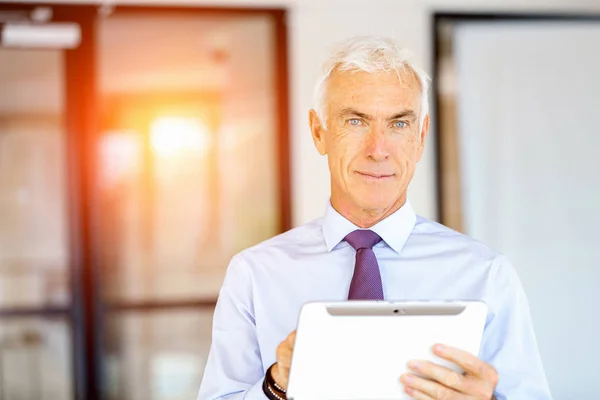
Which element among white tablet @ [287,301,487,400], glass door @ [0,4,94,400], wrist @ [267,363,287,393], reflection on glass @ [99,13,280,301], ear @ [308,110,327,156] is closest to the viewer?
white tablet @ [287,301,487,400]

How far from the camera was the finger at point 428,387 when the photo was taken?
57.5 inches

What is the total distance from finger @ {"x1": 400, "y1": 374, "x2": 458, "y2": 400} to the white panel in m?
3.40

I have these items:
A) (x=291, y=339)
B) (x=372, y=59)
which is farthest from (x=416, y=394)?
(x=372, y=59)

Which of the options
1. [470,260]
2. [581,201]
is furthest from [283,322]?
[581,201]

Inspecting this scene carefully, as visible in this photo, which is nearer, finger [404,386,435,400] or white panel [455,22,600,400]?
finger [404,386,435,400]

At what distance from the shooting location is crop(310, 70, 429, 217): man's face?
1838 mm

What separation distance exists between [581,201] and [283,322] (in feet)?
11.1

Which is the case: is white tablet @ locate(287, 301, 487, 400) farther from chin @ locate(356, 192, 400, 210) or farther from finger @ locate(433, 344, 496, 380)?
chin @ locate(356, 192, 400, 210)

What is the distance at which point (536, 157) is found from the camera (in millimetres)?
4832

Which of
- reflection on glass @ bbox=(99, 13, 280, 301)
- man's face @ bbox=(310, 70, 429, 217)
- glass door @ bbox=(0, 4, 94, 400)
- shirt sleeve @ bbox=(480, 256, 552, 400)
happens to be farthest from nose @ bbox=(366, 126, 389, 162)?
glass door @ bbox=(0, 4, 94, 400)

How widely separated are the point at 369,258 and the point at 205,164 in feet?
10.2

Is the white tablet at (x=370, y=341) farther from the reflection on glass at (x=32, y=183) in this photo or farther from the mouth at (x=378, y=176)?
the reflection on glass at (x=32, y=183)

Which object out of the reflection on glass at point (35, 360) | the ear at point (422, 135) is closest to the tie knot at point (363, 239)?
the ear at point (422, 135)

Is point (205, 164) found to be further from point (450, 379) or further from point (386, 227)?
point (450, 379)
